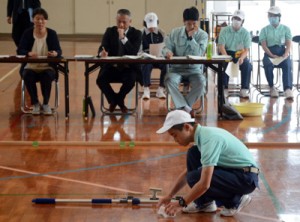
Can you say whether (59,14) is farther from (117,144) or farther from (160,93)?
(117,144)

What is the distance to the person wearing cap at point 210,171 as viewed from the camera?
4492mm

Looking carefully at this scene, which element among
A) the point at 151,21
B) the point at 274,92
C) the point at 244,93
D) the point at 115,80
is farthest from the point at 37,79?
the point at 274,92

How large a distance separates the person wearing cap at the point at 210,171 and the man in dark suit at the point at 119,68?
3712 mm

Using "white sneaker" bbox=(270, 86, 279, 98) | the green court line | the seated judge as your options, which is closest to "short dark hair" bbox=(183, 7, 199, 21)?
the seated judge

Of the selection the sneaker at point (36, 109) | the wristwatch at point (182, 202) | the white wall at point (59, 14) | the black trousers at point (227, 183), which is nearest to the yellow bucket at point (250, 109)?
the sneaker at point (36, 109)

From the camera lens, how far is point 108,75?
337 inches

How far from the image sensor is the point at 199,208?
4.96 m

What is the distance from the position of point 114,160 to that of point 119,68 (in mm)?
2295

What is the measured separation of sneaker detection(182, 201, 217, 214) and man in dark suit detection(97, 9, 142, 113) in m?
3.74

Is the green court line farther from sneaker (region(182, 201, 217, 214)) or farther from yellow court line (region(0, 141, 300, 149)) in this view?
yellow court line (region(0, 141, 300, 149))

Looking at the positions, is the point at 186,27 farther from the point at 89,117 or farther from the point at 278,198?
the point at 278,198

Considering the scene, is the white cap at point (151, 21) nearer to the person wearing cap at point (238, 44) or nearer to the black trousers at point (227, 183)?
the person wearing cap at point (238, 44)

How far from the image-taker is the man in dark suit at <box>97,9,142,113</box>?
28.0 feet

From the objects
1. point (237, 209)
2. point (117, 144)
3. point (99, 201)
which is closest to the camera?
point (237, 209)
